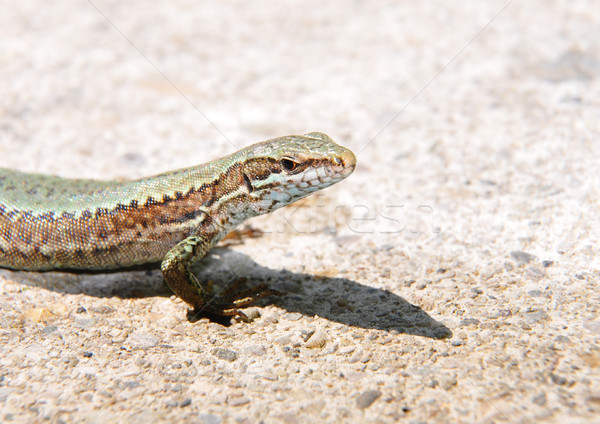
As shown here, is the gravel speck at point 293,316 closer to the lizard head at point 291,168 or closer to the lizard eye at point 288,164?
the lizard head at point 291,168

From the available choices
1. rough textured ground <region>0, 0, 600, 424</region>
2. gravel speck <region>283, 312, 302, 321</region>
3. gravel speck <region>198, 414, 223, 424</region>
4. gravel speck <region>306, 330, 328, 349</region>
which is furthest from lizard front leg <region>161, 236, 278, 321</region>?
gravel speck <region>198, 414, 223, 424</region>

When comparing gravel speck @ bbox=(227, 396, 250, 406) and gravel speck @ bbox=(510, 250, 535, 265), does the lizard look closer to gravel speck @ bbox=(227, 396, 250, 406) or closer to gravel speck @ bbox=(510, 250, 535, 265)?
gravel speck @ bbox=(227, 396, 250, 406)

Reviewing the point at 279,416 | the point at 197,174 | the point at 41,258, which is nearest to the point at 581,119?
the point at 197,174

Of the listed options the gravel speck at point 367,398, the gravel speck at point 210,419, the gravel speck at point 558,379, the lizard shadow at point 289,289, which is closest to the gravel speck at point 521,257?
the lizard shadow at point 289,289

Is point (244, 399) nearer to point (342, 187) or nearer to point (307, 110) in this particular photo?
point (342, 187)

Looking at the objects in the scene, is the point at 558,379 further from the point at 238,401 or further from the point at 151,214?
the point at 151,214
